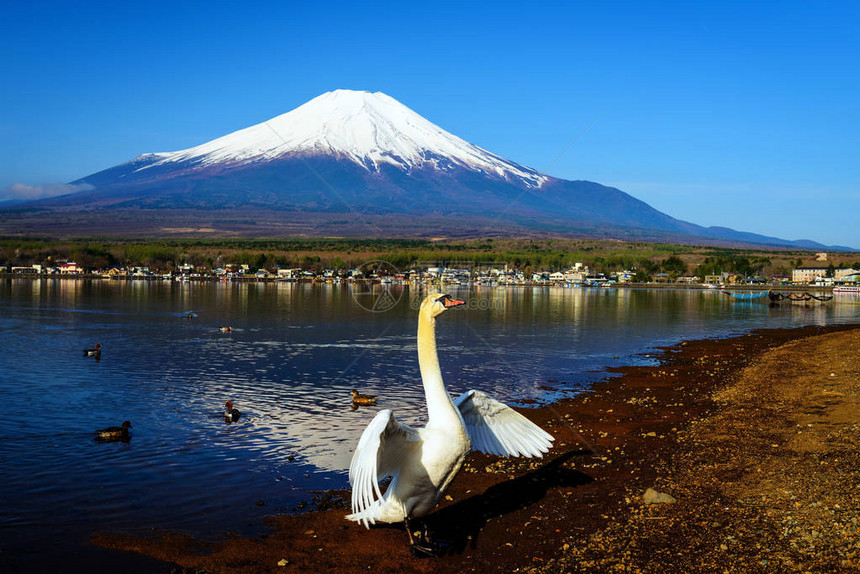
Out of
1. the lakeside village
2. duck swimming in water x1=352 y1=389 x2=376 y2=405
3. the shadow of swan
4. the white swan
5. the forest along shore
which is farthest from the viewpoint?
the lakeside village

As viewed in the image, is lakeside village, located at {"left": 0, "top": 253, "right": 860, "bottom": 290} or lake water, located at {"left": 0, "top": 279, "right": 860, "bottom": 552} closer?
lake water, located at {"left": 0, "top": 279, "right": 860, "bottom": 552}

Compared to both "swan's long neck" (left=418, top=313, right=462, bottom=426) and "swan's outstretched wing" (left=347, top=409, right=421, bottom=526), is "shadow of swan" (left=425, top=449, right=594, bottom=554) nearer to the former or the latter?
"swan's outstretched wing" (left=347, top=409, right=421, bottom=526)

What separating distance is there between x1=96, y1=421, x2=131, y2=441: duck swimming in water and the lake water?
232 mm

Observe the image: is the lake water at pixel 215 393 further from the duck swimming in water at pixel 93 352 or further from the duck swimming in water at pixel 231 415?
the duck swimming in water at pixel 93 352

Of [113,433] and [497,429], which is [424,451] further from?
[113,433]

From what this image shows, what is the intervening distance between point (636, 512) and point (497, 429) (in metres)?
1.89

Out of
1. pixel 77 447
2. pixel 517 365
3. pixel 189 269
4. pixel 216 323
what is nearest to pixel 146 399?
pixel 77 447

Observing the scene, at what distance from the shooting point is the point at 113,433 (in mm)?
14352

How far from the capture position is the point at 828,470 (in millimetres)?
8805

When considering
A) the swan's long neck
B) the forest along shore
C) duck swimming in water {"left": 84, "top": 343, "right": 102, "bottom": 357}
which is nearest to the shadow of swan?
the forest along shore

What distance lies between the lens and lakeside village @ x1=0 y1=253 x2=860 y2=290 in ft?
436

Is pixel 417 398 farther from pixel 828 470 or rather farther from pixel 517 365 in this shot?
pixel 828 470

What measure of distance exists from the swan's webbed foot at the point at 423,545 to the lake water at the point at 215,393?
280 cm

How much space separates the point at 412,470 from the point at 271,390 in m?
13.9
